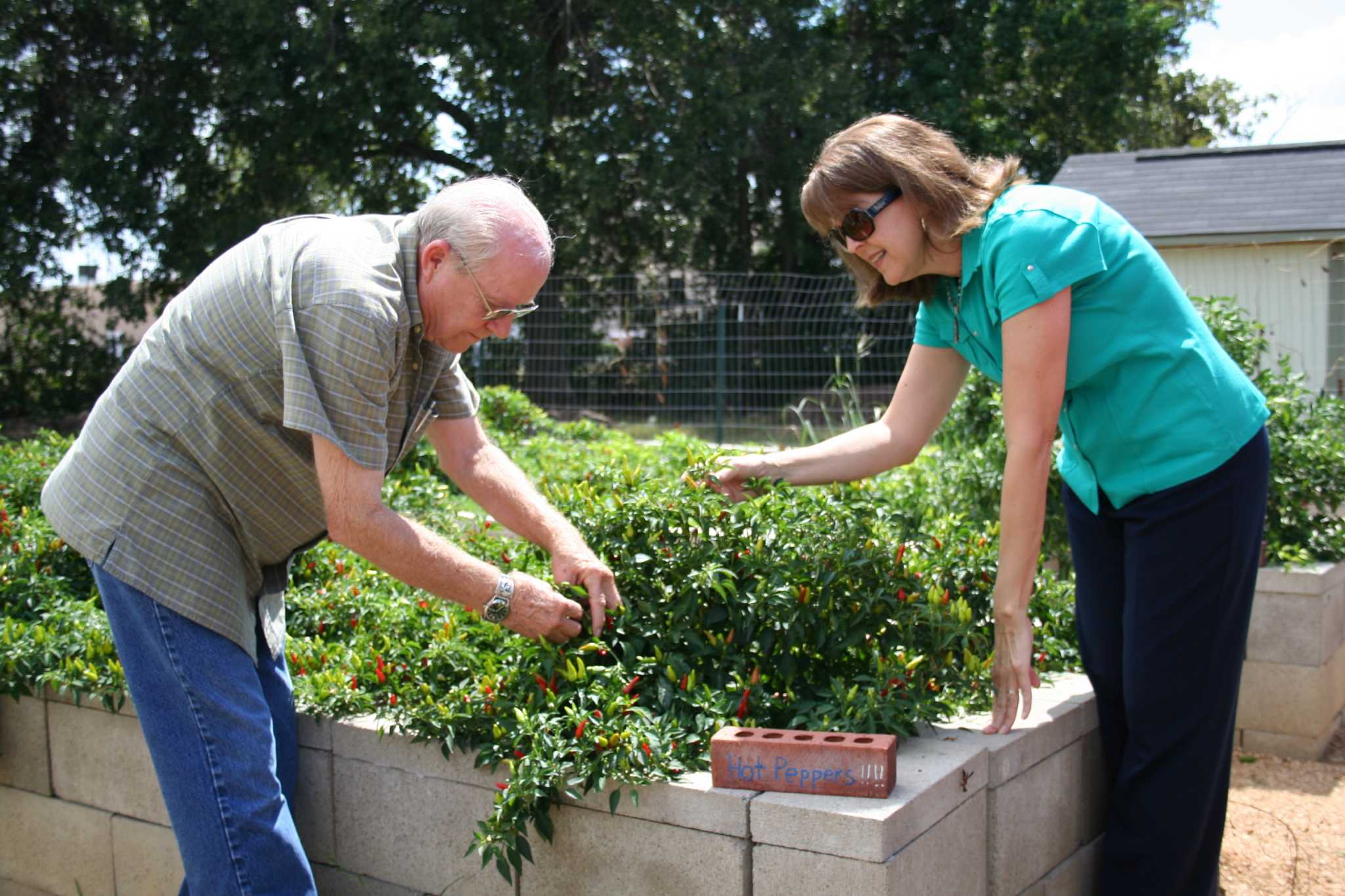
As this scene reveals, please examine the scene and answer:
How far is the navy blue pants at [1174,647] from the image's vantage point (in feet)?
→ 7.68

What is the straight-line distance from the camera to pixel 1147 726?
2455 mm

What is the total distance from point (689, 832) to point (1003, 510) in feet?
2.83

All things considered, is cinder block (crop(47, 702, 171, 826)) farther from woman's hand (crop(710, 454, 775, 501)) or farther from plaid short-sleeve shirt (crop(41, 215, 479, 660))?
woman's hand (crop(710, 454, 775, 501))

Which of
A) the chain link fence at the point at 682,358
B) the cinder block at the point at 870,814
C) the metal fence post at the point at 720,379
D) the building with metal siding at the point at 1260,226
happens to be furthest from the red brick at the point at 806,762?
the chain link fence at the point at 682,358

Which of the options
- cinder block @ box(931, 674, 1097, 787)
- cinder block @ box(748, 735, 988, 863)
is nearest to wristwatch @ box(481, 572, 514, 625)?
cinder block @ box(748, 735, 988, 863)

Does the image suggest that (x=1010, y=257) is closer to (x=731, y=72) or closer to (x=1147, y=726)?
(x=1147, y=726)

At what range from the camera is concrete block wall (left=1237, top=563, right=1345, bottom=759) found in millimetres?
3971

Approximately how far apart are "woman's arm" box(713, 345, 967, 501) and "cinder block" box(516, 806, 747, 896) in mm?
874

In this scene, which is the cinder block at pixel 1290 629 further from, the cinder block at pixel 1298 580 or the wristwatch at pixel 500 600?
the wristwatch at pixel 500 600

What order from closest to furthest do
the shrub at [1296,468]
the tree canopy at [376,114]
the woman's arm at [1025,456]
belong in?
1. the woman's arm at [1025,456]
2. the shrub at [1296,468]
3. the tree canopy at [376,114]

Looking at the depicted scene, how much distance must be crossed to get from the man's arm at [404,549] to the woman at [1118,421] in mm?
930

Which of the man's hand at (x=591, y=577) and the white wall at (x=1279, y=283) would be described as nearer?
the man's hand at (x=591, y=577)

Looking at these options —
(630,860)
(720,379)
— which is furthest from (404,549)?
(720,379)

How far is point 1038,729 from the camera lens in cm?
254
